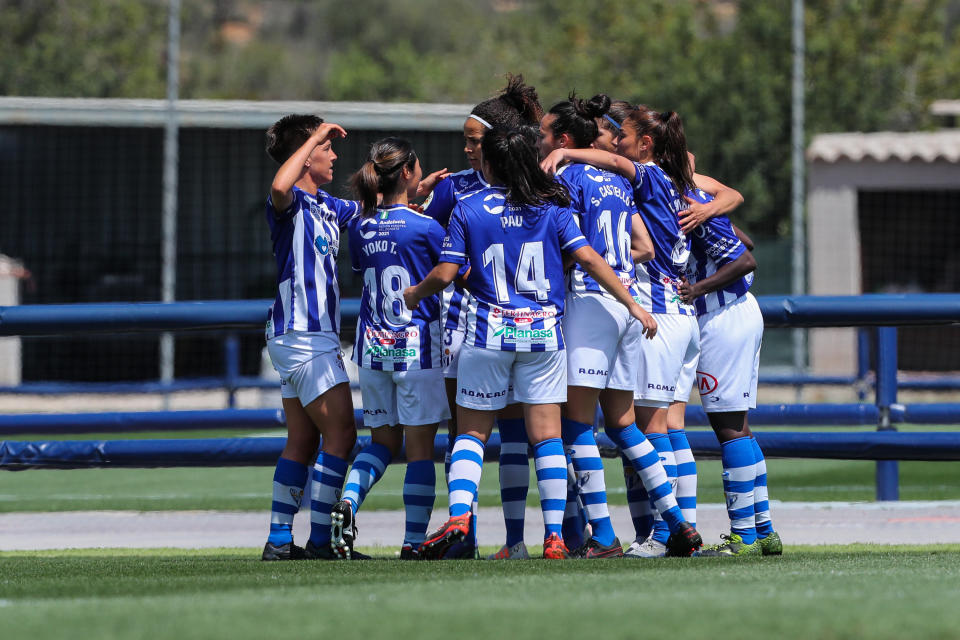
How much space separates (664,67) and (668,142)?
1198 inches

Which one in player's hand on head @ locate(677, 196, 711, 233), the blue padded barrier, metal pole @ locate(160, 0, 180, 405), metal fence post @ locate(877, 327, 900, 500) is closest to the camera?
player's hand on head @ locate(677, 196, 711, 233)

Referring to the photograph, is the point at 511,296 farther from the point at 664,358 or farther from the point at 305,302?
the point at 305,302

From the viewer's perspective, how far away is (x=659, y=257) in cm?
573

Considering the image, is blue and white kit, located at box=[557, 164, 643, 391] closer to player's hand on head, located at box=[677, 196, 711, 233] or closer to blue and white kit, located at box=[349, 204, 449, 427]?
player's hand on head, located at box=[677, 196, 711, 233]

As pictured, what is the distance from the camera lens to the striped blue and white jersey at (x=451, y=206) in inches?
223

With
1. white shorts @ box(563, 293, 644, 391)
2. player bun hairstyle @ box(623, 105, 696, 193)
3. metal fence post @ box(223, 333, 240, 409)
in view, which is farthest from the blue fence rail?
metal fence post @ box(223, 333, 240, 409)

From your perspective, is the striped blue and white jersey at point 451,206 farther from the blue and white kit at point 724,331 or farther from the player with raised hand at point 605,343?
the blue and white kit at point 724,331

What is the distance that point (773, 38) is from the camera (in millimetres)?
32719

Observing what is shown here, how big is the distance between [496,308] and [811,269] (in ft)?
53.0

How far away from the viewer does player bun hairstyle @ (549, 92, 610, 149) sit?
19.1 feet

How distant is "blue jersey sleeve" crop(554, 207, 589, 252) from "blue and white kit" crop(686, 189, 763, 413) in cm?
75

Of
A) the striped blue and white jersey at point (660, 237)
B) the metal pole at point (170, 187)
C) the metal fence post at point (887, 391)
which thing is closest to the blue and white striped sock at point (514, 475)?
the striped blue and white jersey at point (660, 237)

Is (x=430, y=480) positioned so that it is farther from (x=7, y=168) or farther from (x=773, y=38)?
(x=773, y=38)

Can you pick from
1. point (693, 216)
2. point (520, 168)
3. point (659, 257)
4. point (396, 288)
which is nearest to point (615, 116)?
point (693, 216)
